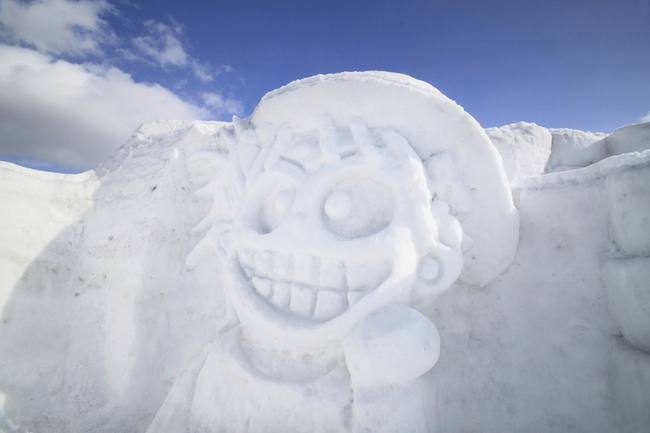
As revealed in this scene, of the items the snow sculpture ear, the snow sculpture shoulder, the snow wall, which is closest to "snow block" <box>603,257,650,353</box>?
the snow wall

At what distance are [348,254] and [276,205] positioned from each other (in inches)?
14.8

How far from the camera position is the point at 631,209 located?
115cm

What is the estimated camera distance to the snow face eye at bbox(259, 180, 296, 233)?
4.16 feet

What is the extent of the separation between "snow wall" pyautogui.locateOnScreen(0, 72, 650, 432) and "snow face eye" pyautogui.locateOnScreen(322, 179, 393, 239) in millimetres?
80

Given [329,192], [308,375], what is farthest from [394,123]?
[308,375]

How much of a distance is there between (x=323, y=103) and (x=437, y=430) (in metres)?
1.28

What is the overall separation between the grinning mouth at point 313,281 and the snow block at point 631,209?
0.89 meters

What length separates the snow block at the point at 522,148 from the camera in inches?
70.7

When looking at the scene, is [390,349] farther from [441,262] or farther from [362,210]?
[362,210]

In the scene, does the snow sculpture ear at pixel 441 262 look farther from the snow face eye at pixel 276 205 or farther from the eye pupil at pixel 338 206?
the snow face eye at pixel 276 205

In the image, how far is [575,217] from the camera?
1349mm

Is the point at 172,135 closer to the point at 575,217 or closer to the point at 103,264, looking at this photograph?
the point at 103,264

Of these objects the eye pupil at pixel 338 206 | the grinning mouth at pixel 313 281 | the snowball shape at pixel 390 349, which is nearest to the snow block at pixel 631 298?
the snowball shape at pixel 390 349

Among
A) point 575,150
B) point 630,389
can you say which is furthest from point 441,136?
point 575,150
